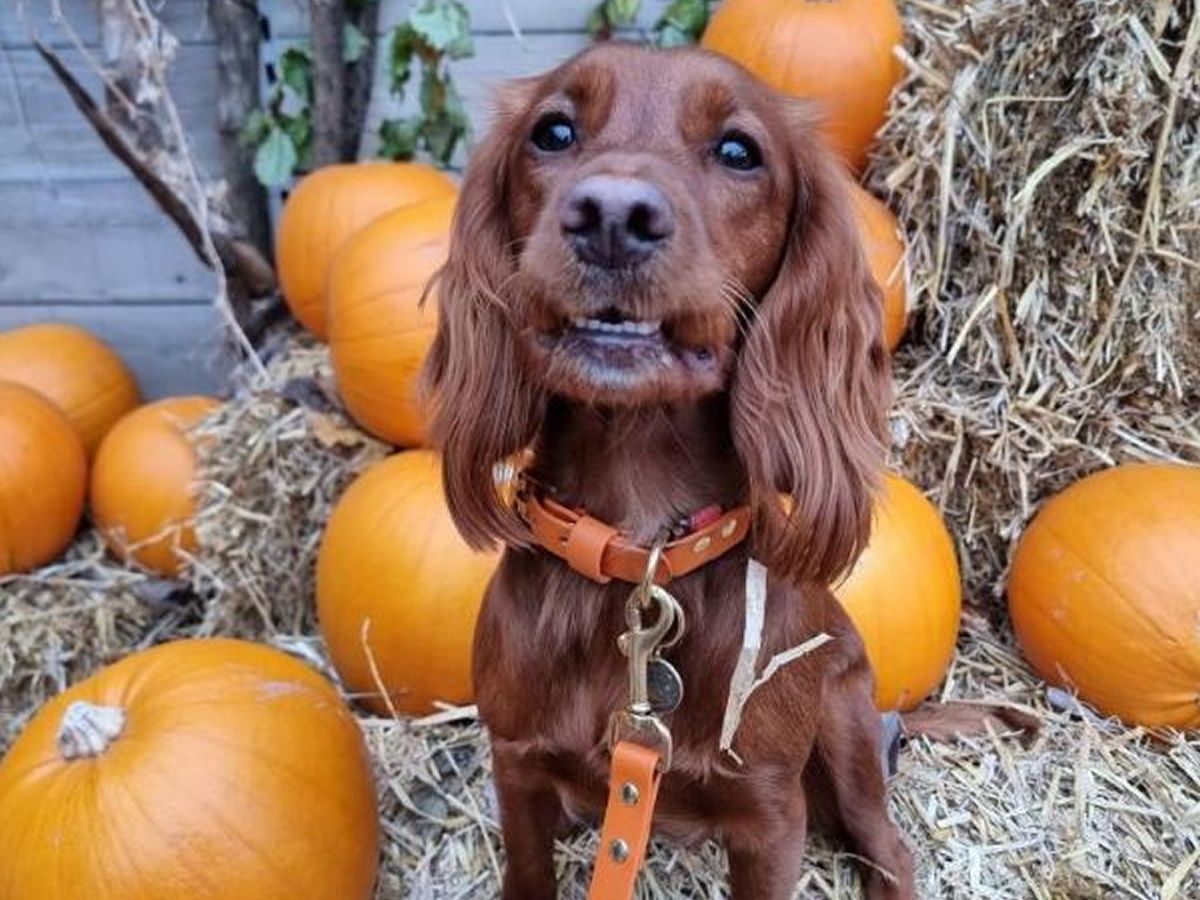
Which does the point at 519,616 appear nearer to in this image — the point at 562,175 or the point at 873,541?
the point at 562,175

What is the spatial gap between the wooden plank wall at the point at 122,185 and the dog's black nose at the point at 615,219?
1.95 m

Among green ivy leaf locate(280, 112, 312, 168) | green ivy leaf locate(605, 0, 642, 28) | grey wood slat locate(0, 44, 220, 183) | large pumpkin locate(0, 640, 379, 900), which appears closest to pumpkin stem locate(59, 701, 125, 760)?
large pumpkin locate(0, 640, 379, 900)

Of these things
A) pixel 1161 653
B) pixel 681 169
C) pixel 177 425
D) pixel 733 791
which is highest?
pixel 681 169

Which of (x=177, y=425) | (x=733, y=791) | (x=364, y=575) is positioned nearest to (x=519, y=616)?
(x=733, y=791)

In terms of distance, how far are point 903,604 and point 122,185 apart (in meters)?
2.50

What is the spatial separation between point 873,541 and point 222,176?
2111 mm

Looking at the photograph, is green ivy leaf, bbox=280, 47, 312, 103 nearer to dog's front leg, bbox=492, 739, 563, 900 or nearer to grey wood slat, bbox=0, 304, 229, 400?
grey wood slat, bbox=0, 304, 229, 400

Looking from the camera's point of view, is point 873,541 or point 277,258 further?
point 277,258

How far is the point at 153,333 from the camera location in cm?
343

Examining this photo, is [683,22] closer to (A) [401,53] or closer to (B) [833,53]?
(B) [833,53]

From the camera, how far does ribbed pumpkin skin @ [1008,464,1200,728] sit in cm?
212

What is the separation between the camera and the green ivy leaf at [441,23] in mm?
2840

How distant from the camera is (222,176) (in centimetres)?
321

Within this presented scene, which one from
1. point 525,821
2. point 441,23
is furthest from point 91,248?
point 525,821
